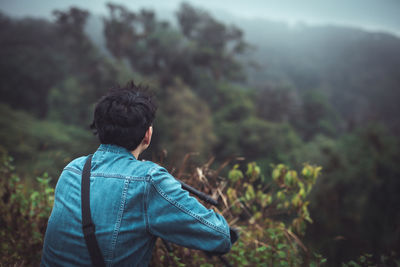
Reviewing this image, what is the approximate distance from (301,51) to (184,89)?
80.6 m

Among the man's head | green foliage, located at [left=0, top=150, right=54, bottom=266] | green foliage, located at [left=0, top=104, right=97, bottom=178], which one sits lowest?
green foliage, located at [left=0, top=104, right=97, bottom=178]

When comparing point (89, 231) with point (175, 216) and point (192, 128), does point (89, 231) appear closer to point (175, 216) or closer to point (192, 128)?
point (175, 216)

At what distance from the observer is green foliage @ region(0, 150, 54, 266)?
2.08 meters

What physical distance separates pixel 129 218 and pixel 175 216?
0.69 ft

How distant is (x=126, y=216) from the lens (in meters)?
1.15

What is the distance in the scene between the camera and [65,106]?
2345 cm

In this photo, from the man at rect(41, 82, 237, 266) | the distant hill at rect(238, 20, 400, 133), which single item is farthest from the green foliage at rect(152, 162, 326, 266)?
the distant hill at rect(238, 20, 400, 133)

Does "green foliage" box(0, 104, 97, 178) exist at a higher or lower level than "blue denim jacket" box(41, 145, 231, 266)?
lower

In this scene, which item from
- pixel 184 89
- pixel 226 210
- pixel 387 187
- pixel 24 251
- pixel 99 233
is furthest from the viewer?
pixel 184 89

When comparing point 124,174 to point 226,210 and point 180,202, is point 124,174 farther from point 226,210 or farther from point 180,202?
point 226,210

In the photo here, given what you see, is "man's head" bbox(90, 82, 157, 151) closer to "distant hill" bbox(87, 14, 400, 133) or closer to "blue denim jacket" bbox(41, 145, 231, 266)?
"blue denim jacket" bbox(41, 145, 231, 266)

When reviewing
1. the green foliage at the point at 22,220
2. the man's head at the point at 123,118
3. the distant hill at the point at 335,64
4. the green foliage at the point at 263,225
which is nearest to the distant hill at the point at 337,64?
the distant hill at the point at 335,64

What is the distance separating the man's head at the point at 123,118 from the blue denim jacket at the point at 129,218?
15 cm

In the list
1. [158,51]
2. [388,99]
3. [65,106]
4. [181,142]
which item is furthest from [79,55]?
[388,99]
